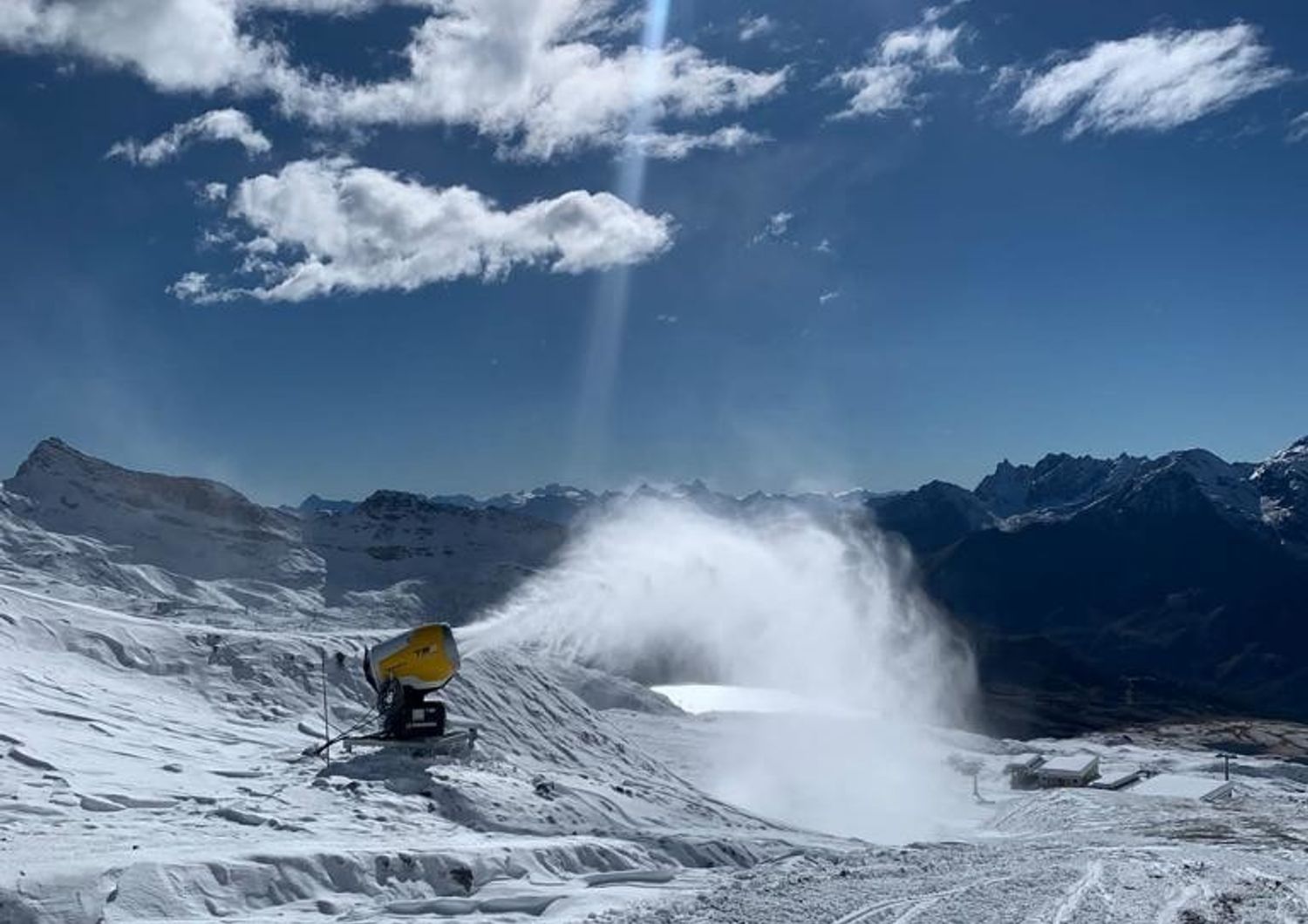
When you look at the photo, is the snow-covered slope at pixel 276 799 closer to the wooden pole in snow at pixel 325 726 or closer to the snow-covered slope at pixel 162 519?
the wooden pole in snow at pixel 325 726

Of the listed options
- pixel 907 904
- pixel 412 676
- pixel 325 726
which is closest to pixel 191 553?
pixel 325 726

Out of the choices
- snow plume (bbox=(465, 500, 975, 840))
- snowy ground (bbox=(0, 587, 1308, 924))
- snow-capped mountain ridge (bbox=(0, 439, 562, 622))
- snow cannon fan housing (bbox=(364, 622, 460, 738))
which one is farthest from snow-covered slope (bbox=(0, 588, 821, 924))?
snow-capped mountain ridge (bbox=(0, 439, 562, 622))

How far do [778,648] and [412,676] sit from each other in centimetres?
9670

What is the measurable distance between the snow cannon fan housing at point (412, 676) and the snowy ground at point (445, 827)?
188 cm

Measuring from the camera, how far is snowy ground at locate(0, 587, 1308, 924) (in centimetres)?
1877

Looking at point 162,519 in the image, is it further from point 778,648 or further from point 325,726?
point 325,726

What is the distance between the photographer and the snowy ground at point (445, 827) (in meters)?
18.8

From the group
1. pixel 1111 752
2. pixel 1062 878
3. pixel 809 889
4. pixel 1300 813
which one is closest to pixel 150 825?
pixel 809 889

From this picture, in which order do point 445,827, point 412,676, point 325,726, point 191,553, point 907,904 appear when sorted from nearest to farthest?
1. point 907,904
2. point 445,827
3. point 412,676
4. point 325,726
5. point 191,553

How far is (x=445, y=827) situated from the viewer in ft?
83.9

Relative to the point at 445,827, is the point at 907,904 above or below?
above

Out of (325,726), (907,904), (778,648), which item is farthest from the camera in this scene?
(778,648)

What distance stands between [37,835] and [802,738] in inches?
2268

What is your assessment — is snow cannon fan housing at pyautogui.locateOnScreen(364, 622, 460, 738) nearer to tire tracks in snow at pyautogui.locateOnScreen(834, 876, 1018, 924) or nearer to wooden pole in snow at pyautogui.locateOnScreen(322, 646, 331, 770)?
wooden pole in snow at pyautogui.locateOnScreen(322, 646, 331, 770)
